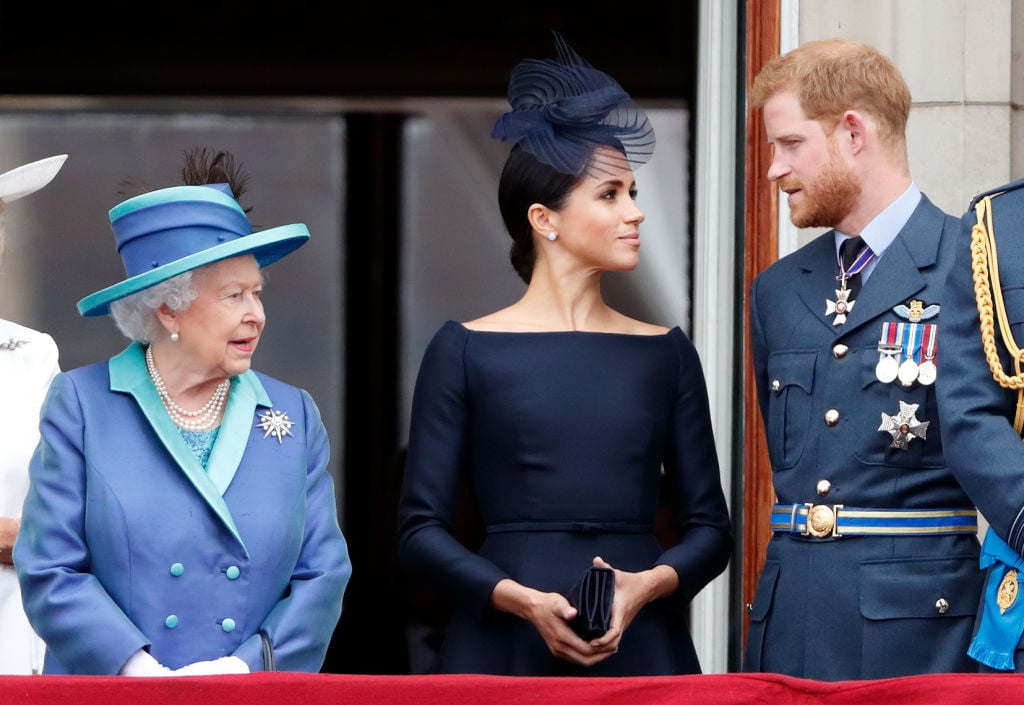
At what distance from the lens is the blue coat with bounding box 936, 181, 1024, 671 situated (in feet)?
9.61

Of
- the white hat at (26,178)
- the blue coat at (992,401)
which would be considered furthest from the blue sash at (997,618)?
the white hat at (26,178)

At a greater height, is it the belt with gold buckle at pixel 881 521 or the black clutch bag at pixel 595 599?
the belt with gold buckle at pixel 881 521

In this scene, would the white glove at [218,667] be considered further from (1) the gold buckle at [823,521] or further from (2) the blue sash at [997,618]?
(2) the blue sash at [997,618]

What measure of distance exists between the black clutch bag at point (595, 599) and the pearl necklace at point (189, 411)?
72 cm

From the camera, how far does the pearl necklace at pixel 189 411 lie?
318 cm

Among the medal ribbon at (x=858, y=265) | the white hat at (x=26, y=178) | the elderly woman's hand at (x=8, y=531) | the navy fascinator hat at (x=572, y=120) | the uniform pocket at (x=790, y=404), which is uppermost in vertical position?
the navy fascinator hat at (x=572, y=120)

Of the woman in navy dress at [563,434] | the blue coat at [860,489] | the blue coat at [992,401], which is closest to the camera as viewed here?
the blue coat at [992,401]

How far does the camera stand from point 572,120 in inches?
141

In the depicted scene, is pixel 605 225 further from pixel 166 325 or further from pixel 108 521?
pixel 108 521

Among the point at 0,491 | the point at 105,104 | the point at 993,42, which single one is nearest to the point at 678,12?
the point at 105,104

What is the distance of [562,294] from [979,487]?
3.25 feet

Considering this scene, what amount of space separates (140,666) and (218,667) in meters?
0.13

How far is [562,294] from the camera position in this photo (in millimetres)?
3604

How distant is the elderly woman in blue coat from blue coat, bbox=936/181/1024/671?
111cm
